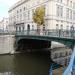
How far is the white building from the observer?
49.6m

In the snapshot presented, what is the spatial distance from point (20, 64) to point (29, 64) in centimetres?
144

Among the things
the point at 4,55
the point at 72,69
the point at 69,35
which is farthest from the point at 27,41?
the point at 72,69

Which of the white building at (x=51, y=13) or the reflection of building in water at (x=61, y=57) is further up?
the white building at (x=51, y=13)

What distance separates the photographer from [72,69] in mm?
11594

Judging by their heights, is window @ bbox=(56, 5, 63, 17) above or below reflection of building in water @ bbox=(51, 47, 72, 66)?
above

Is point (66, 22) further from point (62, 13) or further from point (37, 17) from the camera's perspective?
point (37, 17)

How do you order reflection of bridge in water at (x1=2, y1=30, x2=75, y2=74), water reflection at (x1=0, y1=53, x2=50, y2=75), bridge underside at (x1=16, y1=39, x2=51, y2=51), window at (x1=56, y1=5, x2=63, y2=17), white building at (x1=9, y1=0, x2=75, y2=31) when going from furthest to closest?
1. window at (x1=56, y1=5, x2=63, y2=17)
2. white building at (x1=9, y1=0, x2=75, y2=31)
3. bridge underside at (x1=16, y1=39, x2=51, y2=51)
4. water reflection at (x1=0, y1=53, x2=50, y2=75)
5. reflection of bridge in water at (x1=2, y1=30, x2=75, y2=74)

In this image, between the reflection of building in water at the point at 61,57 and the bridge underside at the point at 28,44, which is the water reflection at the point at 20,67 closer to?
the reflection of building in water at the point at 61,57

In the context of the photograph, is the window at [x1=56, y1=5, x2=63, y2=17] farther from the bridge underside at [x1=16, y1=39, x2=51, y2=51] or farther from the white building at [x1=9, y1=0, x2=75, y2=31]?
the bridge underside at [x1=16, y1=39, x2=51, y2=51]

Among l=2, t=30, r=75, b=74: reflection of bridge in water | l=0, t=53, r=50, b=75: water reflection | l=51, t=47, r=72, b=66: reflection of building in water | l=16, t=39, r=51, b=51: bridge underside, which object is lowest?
Answer: l=0, t=53, r=50, b=75: water reflection

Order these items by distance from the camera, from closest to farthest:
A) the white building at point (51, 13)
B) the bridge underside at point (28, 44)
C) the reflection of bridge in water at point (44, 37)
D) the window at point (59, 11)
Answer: the reflection of bridge in water at point (44, 37) → the bridge underside at point (28, 44) → the white building at point (51, 13) → the window at point (59, 11)

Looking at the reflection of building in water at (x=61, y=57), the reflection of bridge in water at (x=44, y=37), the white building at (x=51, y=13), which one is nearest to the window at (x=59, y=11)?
the white building at (x=51, y=13)

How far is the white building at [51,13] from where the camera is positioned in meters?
49.6

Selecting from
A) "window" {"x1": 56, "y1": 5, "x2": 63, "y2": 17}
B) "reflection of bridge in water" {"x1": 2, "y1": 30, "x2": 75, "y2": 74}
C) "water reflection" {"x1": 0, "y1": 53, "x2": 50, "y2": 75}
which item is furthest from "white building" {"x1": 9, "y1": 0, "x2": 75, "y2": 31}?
"water reflection" {"x1": 0, "y1": 53, "x2": 50, "y2": 75}
